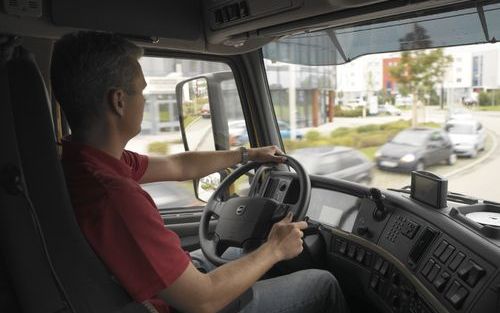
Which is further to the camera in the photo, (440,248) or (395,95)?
(395,95)

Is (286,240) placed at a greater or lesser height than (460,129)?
lesser

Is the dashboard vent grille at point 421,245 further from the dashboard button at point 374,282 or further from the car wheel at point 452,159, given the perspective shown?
the car wheel at point 452,159

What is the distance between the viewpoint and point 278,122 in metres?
3.17

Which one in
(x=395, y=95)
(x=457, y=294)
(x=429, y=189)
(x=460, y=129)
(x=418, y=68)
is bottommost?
(x=457, y=294)

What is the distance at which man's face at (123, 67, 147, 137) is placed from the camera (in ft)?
4.73

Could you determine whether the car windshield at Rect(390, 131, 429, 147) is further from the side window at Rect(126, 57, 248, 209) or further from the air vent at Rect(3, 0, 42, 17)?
the air vent at Rect(3, 0, 42, 17)

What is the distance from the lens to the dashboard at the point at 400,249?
1.52 meters

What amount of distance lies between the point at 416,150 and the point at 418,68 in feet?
1.27

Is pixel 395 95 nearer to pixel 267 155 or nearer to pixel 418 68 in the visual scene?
pixel 418 68

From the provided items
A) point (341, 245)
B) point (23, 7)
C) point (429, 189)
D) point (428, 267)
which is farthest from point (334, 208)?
point (23, 7)

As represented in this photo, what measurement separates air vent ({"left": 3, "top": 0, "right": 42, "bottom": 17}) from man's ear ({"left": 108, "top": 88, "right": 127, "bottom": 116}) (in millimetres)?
865

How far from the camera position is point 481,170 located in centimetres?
195

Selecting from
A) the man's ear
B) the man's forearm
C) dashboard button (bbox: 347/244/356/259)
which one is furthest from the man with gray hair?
the man's forearm

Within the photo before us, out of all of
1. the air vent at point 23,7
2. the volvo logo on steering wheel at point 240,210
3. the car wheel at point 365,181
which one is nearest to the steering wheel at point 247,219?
the volvo logo on steering wheel at point 240,210
